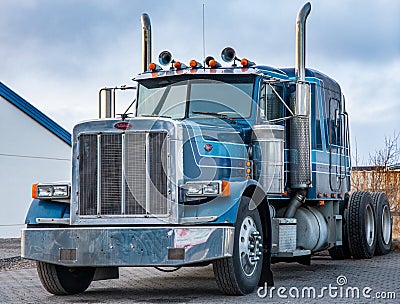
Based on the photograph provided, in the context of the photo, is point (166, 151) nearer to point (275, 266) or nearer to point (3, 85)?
point (275, 266)

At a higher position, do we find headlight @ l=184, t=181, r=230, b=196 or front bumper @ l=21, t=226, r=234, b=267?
headlight @ l=184, t=181, r=230, b=196

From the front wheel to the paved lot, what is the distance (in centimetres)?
16

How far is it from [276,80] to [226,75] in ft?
2.57

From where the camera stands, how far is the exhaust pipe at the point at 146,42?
1389cm

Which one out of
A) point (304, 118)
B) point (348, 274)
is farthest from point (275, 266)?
point (304, 118)

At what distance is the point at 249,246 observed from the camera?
10242 mm

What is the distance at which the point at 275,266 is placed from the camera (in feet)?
47.8

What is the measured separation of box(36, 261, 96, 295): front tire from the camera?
34.4ft

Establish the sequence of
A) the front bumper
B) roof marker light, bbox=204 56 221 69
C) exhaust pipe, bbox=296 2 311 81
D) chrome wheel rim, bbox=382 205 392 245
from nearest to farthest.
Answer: the front bumper → roof marker light, bbox=204 56 221 69 → exhaust pipe, bbox=296 2 311 81 → chrome wheel rim, bbox=382 205 392 245

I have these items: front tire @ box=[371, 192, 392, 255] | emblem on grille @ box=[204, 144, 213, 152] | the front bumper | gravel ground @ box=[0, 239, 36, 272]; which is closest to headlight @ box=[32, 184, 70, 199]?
the front bumper

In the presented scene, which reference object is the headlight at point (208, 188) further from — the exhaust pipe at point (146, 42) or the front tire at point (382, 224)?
the front tire at point (382, 224)

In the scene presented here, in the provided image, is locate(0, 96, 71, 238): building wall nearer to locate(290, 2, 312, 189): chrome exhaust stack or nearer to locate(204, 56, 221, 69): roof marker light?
locate(204, 56, 221, 69): roof marker light

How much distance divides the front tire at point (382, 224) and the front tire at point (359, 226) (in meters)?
0.56

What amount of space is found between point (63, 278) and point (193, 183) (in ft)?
7.12
